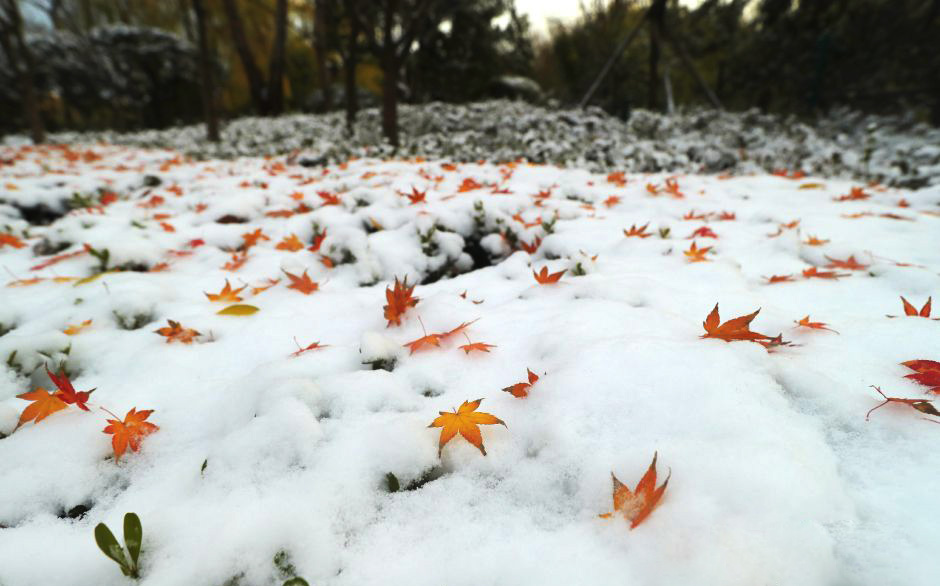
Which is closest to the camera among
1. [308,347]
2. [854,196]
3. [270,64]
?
[308,347]

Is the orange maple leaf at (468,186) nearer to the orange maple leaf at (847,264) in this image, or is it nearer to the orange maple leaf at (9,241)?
the orange maple leaf at (847,264)

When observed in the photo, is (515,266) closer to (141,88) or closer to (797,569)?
(797,569)

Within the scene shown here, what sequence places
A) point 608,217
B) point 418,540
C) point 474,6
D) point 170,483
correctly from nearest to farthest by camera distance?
point 418,540 → point 170,483 → point 608,217 → point 474,6

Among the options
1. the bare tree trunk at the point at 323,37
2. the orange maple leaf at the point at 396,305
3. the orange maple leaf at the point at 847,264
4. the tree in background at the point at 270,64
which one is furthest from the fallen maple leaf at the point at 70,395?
the tree in background at the point at 270,64

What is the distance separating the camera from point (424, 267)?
2.07 meters

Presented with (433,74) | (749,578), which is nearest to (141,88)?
(433,74)

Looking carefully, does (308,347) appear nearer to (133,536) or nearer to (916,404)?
(133,536)

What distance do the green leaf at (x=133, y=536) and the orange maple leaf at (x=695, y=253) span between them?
1.87 meters

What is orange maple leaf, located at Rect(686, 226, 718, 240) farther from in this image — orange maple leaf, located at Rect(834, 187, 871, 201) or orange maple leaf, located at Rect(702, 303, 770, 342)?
orange maple leaf, located at Rect(834, 187, 871, 201)

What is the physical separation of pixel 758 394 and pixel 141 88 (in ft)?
49.3

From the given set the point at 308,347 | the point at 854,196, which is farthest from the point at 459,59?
the point at 308,347

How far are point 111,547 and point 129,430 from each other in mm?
358

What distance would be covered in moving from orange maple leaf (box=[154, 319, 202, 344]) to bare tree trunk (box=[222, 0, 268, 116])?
10.0 metres

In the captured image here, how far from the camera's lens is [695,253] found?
179cm
